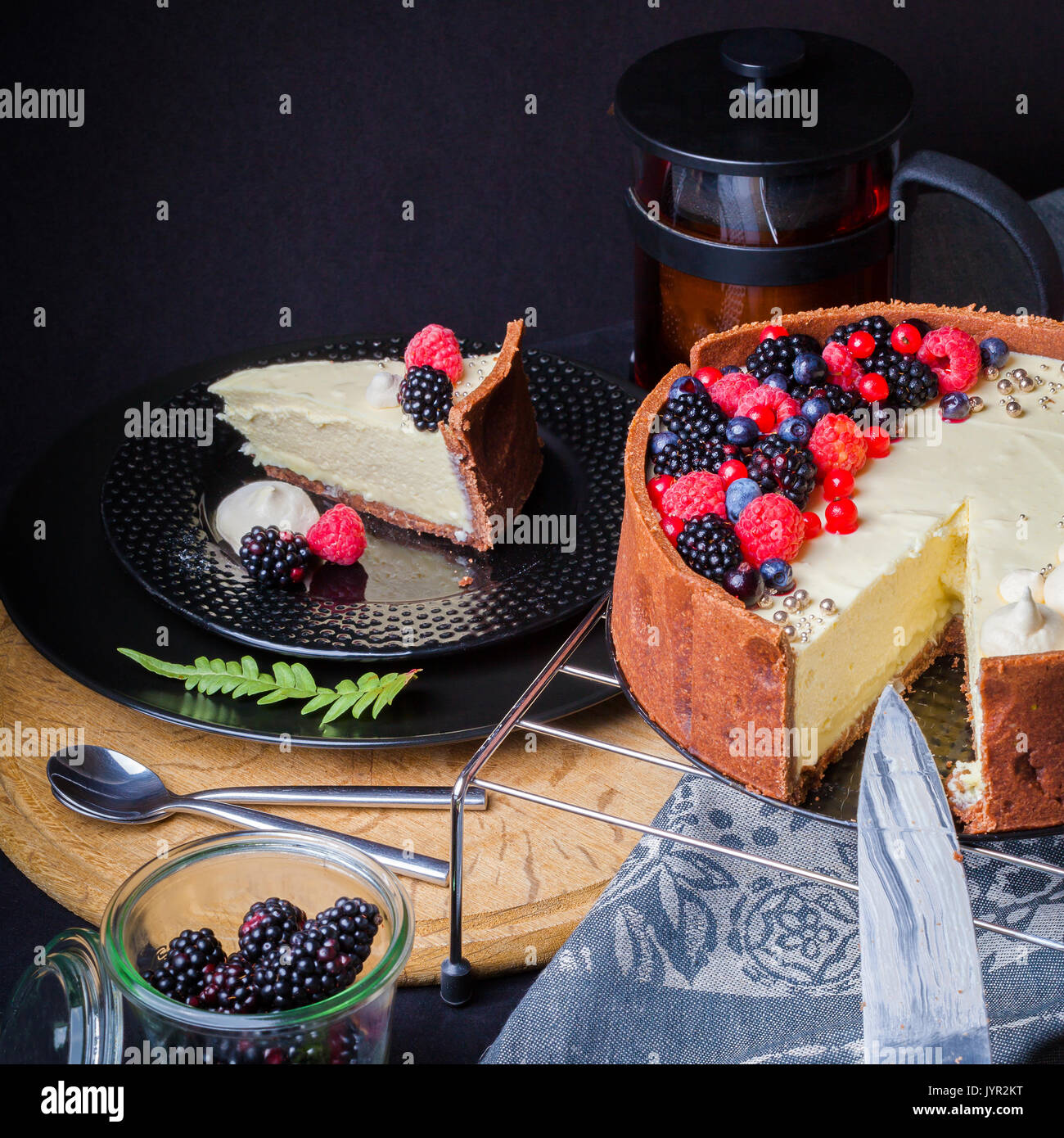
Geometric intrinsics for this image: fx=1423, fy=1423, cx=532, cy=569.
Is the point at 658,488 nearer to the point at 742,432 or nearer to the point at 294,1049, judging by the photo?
the point at 742,432

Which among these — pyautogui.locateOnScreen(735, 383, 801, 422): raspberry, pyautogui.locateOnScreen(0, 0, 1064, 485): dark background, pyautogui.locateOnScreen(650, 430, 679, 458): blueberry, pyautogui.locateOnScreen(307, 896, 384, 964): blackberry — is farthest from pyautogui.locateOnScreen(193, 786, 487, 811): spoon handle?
pyautogui.locateOnScreen(0, 0, 1064, 485): dark background

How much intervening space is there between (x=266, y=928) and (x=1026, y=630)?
0.77 meters

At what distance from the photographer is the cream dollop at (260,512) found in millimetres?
2123

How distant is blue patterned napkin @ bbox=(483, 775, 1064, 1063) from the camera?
1.40 meters

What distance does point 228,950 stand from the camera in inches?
57.4

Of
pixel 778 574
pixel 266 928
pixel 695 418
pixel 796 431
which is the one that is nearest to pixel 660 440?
pixel 695 418

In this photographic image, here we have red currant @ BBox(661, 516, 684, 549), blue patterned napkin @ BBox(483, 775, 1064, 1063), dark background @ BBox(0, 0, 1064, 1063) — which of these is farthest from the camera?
dark background @ BBox(0, 0, 1064, 1063)

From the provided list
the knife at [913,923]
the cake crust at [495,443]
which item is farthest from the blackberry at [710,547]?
the cake crust at [495,443]

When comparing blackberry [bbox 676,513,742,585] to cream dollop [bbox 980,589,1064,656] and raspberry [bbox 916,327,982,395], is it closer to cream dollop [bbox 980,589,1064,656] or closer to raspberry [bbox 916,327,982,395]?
cream dollop [bbox 980,589,1064,656]

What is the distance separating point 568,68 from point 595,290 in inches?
20.5

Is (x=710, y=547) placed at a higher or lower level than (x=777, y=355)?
lower

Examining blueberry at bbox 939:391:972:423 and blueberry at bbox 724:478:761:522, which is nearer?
blueberry at bbox 724:478:761:522

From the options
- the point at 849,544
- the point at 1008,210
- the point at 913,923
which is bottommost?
the point at 913,923

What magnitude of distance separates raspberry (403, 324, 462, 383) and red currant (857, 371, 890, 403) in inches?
27.8
